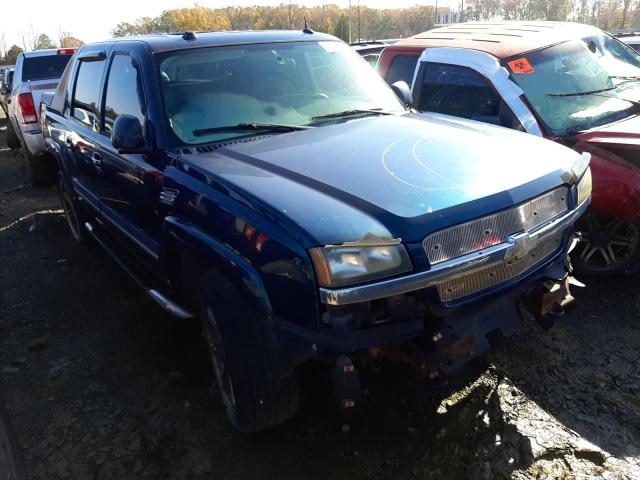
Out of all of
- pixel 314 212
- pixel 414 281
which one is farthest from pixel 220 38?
pixel 414 281

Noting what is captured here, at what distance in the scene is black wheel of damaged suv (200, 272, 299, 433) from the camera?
2359mm

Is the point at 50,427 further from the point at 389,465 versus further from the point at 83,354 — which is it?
the point at 389,465

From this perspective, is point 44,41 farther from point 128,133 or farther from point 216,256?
point 216,256

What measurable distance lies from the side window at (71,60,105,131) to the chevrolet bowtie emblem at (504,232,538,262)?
316cm

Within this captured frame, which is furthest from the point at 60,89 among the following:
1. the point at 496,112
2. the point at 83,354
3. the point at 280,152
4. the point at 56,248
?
the point at 496,112

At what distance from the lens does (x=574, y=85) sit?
174 inches

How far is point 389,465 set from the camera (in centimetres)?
256

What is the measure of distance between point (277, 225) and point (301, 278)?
0.24 meters

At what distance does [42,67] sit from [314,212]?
920 cm

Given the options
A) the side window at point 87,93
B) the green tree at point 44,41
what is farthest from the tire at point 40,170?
the green tree at point 44,41

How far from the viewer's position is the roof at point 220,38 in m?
3.34

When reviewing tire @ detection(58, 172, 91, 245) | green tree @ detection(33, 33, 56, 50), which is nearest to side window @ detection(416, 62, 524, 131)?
tire @ detection(58, 172, 91, 245)

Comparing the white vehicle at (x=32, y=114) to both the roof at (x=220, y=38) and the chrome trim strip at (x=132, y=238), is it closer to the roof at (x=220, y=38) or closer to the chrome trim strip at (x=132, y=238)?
the chrome trim strip at (x=132, y=238)

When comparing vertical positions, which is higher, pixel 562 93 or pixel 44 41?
pixel 562 93
